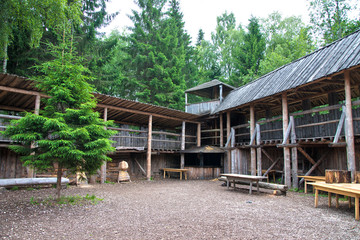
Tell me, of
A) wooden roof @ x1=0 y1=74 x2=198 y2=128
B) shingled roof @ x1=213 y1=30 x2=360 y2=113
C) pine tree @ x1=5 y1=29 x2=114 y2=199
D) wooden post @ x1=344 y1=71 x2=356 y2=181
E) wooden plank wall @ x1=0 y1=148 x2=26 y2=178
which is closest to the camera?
pine tree @ x1=5 y1=29 x2=114 y2=199

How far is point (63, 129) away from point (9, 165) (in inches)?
285

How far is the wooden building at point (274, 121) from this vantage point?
9.51 meters

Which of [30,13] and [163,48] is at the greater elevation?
[163,48]

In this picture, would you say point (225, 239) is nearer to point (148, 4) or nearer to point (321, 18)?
point (148, 4)

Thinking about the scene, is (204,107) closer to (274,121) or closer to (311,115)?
(274,121)

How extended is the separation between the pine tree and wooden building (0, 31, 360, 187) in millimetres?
1570

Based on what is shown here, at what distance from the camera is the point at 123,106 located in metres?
14.5

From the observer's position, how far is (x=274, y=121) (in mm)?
14461

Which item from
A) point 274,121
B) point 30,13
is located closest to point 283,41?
point 274,121

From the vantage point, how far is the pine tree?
6.89 m

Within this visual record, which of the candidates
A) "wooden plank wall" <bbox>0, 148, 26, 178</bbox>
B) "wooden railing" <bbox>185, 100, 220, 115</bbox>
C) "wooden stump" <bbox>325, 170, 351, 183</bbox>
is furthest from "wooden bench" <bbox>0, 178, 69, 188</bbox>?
"wooden railing" <bbox>185, 100, 220, 115</bbox>

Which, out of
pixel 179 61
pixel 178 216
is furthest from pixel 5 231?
pixel 179 61

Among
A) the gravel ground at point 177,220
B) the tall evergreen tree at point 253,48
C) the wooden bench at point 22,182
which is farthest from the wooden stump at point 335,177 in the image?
the tall evergreen tree at point 253,48

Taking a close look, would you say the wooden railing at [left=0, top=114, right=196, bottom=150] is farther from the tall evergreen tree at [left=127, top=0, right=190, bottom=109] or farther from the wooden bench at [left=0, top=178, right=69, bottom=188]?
the tall evergreen tree at [left=127, top=0, right=190, bottom=109]
